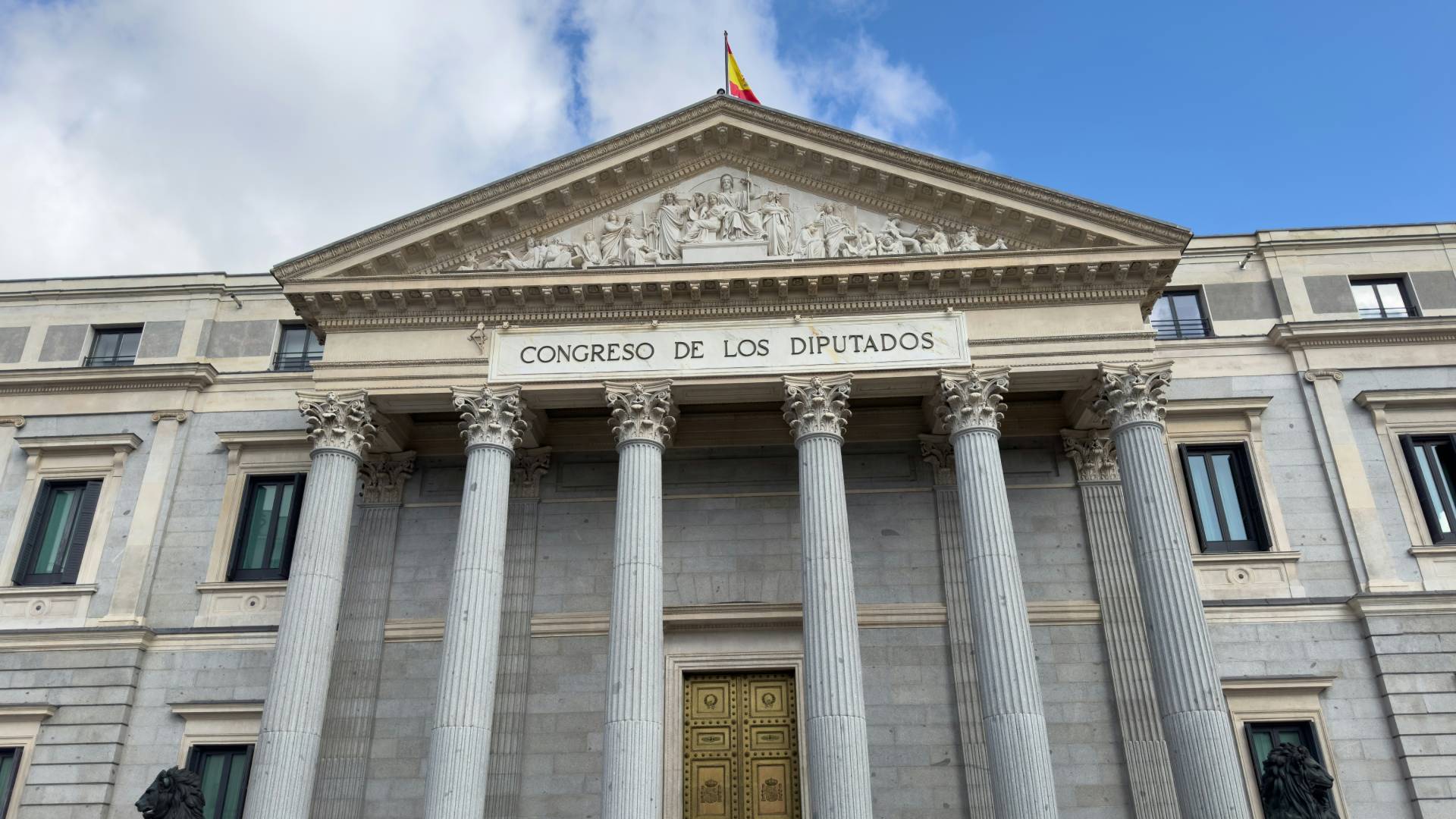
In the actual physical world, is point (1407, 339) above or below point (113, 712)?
above

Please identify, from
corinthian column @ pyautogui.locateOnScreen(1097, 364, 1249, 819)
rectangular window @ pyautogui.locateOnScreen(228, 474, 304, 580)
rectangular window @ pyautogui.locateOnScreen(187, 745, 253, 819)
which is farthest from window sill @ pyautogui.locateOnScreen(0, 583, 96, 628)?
corinthian column @ pyautogui.locateOnScreen(1097, 364, 1249, 819)

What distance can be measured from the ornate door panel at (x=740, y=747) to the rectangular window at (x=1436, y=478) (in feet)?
43.9

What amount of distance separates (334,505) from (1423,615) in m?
20.8

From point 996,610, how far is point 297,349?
17318mm

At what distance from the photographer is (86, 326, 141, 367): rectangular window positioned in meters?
26.3

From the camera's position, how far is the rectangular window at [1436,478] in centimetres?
2252

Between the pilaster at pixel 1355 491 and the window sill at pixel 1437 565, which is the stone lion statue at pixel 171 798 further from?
the window sill at pixel 1437 565

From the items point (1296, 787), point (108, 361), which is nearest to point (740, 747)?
point (1296, 787)

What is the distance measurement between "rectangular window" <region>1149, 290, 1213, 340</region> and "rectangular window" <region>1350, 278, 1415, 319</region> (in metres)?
3.38

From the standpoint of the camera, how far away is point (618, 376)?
21.4 metres

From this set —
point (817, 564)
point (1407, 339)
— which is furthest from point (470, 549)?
point (1407, 339)

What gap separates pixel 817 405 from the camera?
20.8 m

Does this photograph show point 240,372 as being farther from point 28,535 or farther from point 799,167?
point 799,167

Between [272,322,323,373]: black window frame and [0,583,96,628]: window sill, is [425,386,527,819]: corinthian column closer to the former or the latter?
[272,322,323,373]: black window frame
